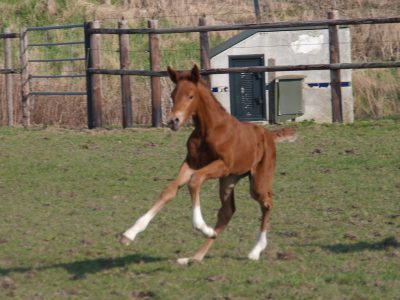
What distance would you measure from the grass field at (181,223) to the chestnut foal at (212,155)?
0.37 m

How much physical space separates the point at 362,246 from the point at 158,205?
2062 millimetres

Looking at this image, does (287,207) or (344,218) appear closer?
(344,218)

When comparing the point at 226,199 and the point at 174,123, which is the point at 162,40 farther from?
the point at 174,123

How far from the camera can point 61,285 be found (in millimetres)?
6789

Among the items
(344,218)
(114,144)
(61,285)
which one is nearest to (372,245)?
(344,218)

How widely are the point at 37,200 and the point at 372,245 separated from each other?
3995 millimetres

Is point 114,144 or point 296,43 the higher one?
point 296,43

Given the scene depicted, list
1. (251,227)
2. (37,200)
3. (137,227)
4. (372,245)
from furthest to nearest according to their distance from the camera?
(37,200) → (251,227) → (372,245) → (137,227)

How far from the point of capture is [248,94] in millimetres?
20281

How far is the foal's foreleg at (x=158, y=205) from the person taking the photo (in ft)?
21.3

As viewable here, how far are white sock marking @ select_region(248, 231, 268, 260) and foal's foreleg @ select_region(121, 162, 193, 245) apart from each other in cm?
90

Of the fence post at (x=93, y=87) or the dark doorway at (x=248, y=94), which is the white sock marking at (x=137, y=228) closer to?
the fence post at (x=93, y=87)

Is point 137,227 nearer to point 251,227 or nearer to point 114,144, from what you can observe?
point 251,227

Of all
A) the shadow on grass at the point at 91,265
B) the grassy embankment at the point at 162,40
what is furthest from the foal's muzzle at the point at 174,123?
the grassy embankment at the point at 162,40
